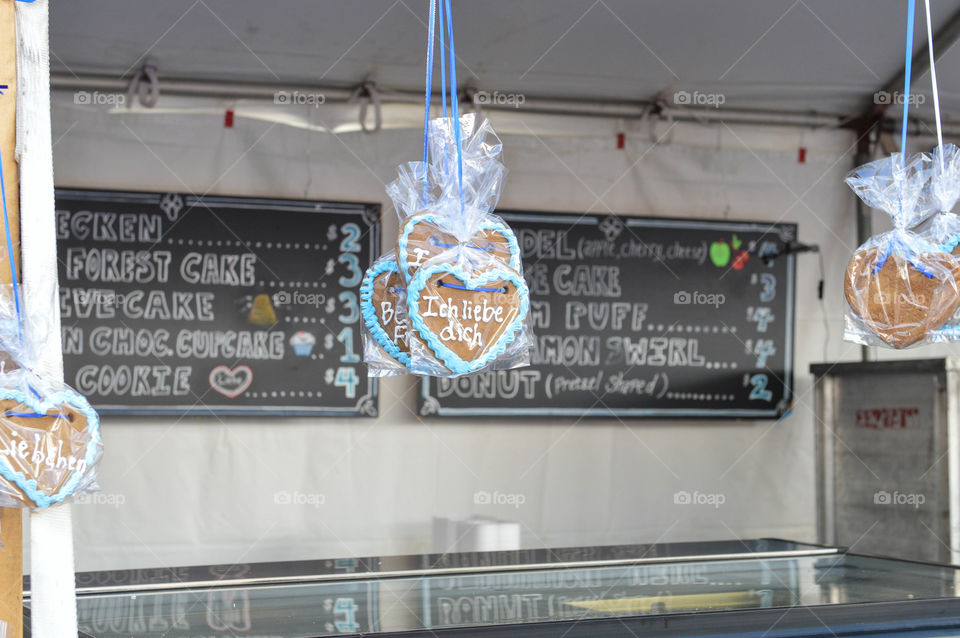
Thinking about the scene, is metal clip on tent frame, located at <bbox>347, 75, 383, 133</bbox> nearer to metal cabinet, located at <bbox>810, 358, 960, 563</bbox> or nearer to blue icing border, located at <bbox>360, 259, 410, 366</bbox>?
metal cabinet, located at <bbox>810, 358, 960, 563</bbox>

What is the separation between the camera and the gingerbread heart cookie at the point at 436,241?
127 centimetres

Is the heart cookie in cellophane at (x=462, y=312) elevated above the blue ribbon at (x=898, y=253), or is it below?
below

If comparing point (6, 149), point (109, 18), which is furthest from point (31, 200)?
point (109, 18)

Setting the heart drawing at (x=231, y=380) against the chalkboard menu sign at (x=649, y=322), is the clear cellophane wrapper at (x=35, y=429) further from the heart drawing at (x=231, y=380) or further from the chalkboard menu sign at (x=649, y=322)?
the chalkboard menu sign at (x=649, y=322)

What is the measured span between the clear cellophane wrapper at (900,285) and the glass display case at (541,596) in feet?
1.60

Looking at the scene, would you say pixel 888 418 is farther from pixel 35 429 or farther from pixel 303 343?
pixel 35 429

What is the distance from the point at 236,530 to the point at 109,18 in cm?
175

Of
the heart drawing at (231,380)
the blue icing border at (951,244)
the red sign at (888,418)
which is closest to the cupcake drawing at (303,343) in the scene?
the heart drawing at (231,380)

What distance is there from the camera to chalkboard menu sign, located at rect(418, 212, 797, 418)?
12.3 ft

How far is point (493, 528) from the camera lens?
9.40 ft

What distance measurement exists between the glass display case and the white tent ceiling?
162 cm

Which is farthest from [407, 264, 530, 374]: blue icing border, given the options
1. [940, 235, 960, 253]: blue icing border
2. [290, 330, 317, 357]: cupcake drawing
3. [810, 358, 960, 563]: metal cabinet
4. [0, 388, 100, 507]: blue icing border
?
[810, 358, 960, 563]: metal cabinet

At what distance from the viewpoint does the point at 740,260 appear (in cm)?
394

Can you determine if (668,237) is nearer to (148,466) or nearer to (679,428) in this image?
(679,428)
